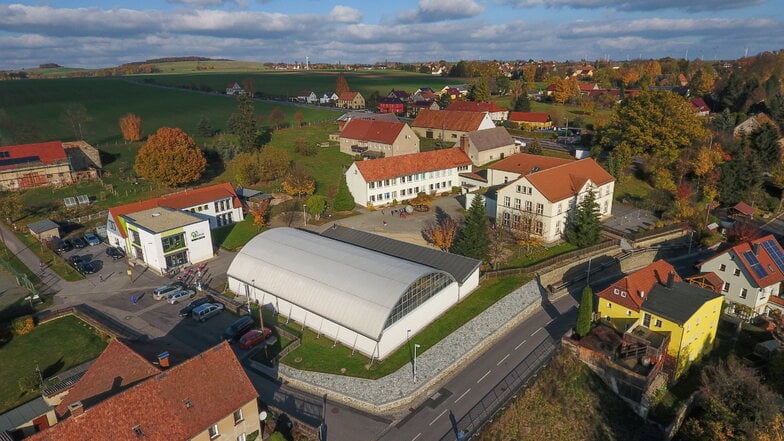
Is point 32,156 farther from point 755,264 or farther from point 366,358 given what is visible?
point 755,264

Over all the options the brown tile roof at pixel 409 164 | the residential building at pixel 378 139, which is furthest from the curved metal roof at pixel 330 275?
the residential building at pixel 378 139

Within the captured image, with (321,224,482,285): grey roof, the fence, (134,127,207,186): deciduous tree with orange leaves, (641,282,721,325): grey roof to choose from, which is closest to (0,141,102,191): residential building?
(134,127,207,186): deciduous tree with orange leaves

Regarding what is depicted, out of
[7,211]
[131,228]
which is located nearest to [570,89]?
[131,228]

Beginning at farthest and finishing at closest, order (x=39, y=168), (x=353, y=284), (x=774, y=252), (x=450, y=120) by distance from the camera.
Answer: (x=450, y=120), (x=39, y=168), (x=774, y=252), (x=353, y=284)

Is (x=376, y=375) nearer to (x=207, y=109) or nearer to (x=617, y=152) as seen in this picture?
(x=617, y=152)

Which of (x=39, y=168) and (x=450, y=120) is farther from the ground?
(x=450, y=120)

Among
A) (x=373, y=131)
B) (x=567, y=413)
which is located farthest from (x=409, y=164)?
(x=567, y=413)

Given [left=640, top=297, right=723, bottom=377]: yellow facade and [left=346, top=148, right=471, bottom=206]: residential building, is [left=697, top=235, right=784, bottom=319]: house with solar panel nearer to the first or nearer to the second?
[left=640, top=297, right=723, bottom=377]: yellow facade

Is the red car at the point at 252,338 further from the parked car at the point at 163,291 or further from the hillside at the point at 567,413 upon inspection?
the hillside at the point at 567,413
